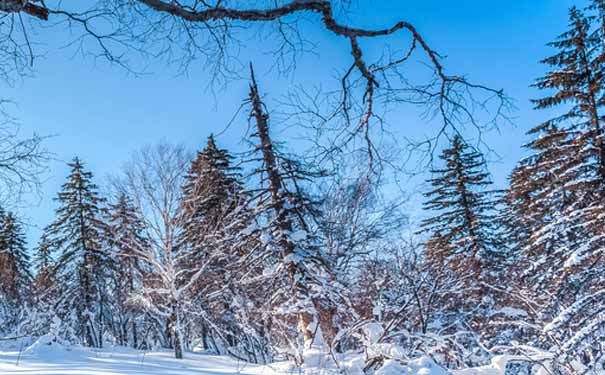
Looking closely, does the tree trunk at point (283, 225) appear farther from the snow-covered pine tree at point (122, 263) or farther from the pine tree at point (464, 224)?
the pine tree at point (464, 224)

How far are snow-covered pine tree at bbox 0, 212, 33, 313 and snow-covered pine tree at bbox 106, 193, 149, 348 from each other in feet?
13.5

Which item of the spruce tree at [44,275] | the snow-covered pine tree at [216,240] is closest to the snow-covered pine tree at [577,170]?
the snow-covered pine tree at [216,240]

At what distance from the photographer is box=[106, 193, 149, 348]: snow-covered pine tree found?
14094 millimetres

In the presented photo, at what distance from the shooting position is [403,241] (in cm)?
1224

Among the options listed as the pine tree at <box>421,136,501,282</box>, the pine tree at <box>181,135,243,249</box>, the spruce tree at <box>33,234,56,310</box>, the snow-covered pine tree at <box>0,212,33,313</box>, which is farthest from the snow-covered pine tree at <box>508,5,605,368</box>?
the snow-covered pine tree at <box>0,212,33,313</box>

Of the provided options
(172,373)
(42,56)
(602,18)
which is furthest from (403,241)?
(42,56)

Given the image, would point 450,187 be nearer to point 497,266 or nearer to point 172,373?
point 497,266

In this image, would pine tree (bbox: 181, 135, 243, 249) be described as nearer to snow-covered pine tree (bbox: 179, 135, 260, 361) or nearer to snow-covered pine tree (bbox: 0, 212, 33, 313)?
snow-covered pine tree (bbox: 179, 135, 260, 361)

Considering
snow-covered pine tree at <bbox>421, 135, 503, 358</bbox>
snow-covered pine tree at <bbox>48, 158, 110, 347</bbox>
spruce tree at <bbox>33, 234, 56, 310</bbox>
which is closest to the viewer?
snow-covered pine tree at <bbox>421, 135, 503, 358</bbox>

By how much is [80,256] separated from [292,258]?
42.5 ft

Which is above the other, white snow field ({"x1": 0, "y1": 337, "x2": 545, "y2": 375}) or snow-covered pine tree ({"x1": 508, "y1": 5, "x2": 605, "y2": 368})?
snow-covered pine tree ({"x1": 508, "y1": 5, "x2": 605, "y2": 368})

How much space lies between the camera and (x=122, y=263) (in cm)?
1788

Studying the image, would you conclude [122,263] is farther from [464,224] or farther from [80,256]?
[464,224]

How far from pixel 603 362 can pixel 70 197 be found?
1998 centimetres
